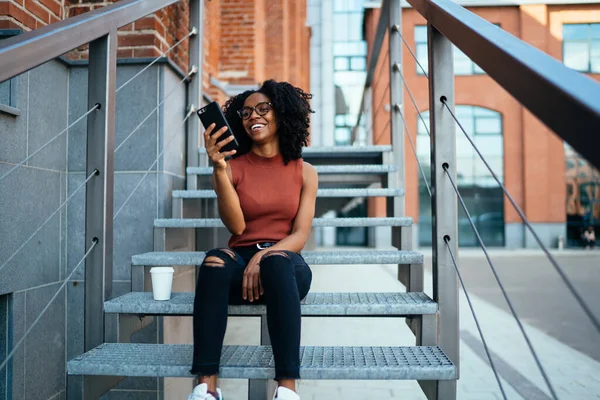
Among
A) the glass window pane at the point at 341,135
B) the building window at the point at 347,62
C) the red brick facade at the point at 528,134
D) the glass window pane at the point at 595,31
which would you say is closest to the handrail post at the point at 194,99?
the red brick facade at the point at 528,134

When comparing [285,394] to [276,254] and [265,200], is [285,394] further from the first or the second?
[265,200]

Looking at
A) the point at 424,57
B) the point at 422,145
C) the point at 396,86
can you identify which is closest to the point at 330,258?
the point at 396,86

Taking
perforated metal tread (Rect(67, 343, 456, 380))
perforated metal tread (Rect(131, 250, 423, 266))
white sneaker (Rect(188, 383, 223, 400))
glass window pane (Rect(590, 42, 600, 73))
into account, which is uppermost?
glass window pane (Rect(590, 42, 600, 73))

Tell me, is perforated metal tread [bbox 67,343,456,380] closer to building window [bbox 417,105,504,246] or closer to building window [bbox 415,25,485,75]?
building window [bbox 417,105,504,246]

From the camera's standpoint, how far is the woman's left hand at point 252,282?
1.66 meters

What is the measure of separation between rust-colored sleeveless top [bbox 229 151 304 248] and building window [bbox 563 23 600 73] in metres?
18.9

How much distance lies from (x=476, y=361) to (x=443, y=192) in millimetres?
2550

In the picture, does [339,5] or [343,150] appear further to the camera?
[339,5]

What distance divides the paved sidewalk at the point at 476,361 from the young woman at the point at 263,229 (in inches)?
65.3

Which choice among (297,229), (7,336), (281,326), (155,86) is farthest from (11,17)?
(281,326)

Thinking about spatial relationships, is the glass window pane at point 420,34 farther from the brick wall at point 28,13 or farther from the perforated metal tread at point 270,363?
the perforated metal tread at point 270,363

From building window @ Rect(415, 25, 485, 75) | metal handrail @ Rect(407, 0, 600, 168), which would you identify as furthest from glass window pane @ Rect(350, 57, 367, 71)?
metal handrail @ Rect(407, 0, 600, 168)

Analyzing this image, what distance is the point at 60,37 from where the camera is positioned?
1.56m

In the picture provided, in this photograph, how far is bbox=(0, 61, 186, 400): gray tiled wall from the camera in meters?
2.12
